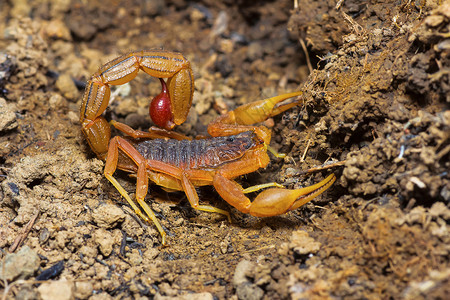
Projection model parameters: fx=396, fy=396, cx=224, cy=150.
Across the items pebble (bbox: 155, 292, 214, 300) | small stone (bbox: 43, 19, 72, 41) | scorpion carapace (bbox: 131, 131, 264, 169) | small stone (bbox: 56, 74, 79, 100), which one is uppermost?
small stone (bbox: 43, 19, 72, 41)

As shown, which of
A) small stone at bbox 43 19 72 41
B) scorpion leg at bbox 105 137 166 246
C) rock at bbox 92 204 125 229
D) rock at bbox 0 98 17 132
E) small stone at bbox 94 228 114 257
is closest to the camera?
small stone at bbox 94 228 114 257

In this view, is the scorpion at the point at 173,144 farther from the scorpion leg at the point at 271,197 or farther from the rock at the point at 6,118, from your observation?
the rock at the point at 6,118

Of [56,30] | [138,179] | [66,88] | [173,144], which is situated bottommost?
[138,179]

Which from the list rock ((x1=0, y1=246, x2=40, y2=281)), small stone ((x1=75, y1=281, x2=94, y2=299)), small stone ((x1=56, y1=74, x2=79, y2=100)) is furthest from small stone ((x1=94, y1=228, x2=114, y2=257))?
small stone ((x1=56, y1=74, x2=79, y2=100))

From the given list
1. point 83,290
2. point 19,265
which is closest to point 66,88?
point 19,265

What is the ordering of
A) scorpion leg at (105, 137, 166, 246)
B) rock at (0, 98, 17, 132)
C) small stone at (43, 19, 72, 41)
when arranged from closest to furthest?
scorpion leg at (105, 137, 166, 246) → rock at (0, 98, 17, 132) → small stone at (43, 19, 72, 41)

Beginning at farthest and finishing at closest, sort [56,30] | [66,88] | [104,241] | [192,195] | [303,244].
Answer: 1. [56,30]
2. [66,88]
3. [192,195]
4. [104,241]
5. [303,244]

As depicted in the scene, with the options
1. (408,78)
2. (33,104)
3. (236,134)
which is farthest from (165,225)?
(408,78)

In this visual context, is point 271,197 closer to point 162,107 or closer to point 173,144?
point 173,144

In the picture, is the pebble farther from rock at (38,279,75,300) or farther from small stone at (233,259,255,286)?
rock at (38,279,75,300)
